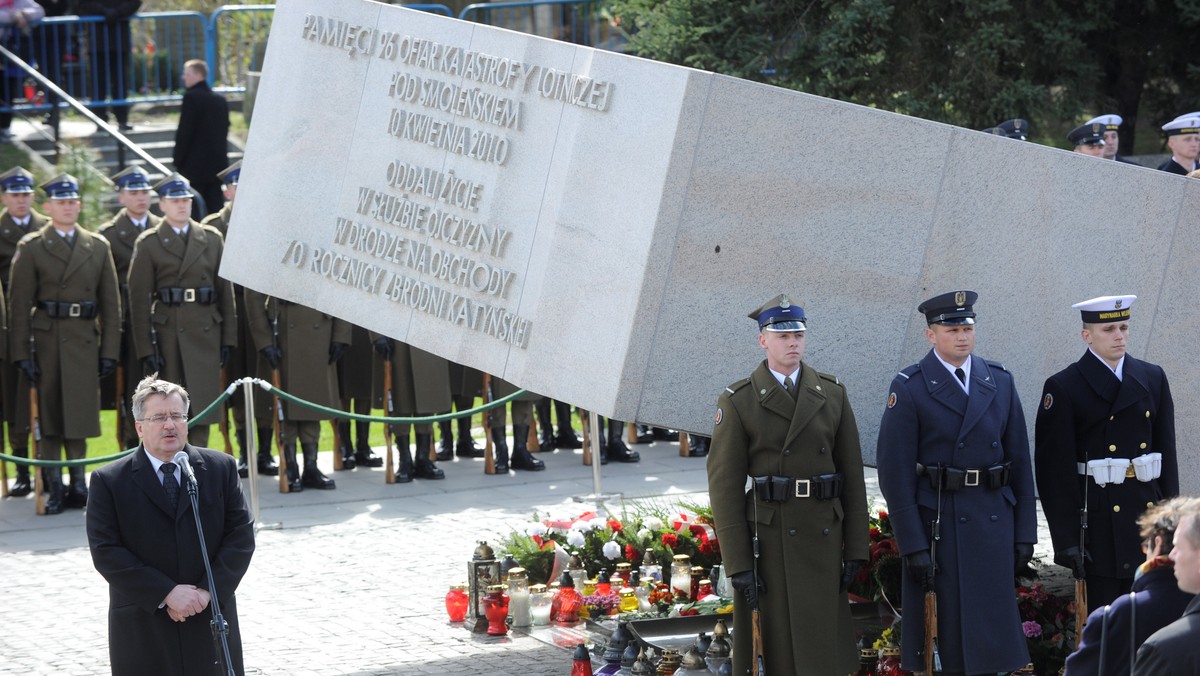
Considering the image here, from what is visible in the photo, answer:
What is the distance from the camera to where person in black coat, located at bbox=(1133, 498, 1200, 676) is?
162 inches

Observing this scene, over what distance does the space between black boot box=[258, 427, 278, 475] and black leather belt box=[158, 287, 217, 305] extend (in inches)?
60.9

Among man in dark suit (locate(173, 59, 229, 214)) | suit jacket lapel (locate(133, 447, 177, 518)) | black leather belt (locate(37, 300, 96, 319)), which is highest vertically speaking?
man in dark suit (locate(173, 59, 229, 214))

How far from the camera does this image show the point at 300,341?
12.4 m

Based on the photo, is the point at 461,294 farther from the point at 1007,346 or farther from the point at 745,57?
the point at 745,57

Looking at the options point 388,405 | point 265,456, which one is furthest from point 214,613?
point 265,456

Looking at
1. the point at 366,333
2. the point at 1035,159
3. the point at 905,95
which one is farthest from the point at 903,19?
the point at 1035,159

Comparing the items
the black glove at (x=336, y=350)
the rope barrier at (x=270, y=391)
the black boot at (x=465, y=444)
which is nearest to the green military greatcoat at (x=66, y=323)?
the rope barrier at (x=270, y=391)

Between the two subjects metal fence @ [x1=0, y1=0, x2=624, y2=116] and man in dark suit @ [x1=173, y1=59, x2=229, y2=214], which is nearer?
man in dark suit @ [x1=173, y1=59, x2=229, y2=214]

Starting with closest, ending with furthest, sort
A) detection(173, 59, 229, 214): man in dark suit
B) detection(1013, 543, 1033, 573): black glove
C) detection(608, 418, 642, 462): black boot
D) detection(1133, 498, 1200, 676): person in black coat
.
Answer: detection(1133, 498, 1200, 676): person in black coat < detection(1013, 543, 1033, 573): black glove < detection(608, 418, 642, 462): black boot < detection(173, 59, 229, 214): man in dark suit

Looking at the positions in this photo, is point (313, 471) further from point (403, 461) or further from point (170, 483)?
point (170, 483)

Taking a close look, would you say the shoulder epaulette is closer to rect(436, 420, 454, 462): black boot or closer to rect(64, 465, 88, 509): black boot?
rect(64, 465, 88, 509): black boot

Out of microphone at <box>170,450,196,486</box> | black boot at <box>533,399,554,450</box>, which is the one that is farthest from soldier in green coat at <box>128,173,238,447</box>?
microphone at <box>170,450,196,486</box>

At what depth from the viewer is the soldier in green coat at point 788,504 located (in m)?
6.89

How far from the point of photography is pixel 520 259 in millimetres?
8203
